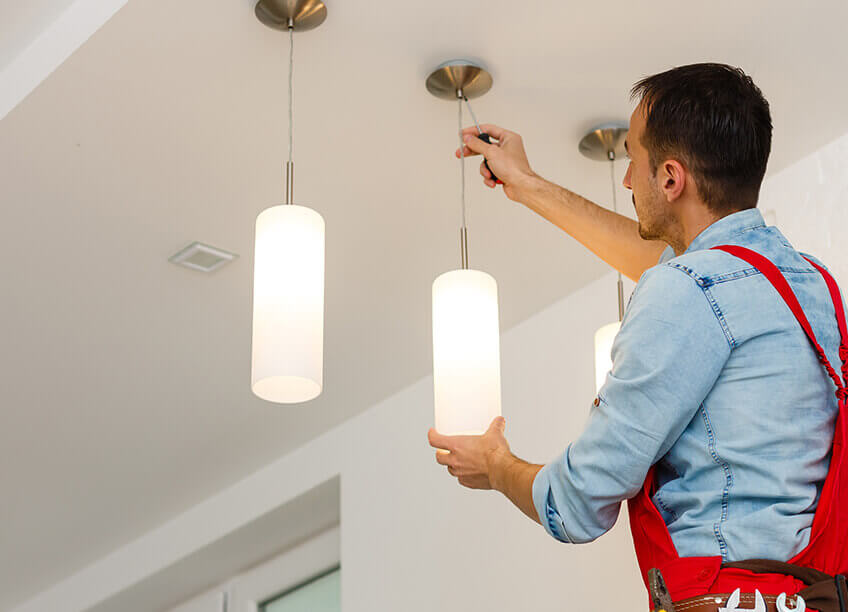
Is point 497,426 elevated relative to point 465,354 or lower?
lower

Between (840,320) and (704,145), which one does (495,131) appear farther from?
(840,320)

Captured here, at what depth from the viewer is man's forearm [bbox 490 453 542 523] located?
4.04 feet

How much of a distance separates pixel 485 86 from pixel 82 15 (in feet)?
2.28

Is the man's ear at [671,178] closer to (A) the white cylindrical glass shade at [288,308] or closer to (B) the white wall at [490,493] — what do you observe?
(A) the white cylindrical glass shade at [288,308]

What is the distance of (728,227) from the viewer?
1270mm

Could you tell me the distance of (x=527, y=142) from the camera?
2.29 m

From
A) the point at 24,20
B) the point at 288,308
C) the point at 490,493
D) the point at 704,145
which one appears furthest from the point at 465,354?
the point at 490,493

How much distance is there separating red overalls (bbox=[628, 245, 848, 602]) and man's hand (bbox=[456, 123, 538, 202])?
0.81 meters

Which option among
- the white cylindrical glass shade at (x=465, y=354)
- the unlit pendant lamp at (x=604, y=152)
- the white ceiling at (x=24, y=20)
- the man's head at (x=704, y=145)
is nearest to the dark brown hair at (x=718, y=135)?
the man's head at (x=704, y=145)

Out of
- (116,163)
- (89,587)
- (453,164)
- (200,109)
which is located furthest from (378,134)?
(89,587)

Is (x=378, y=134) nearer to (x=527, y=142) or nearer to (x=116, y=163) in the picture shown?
(x=527, y=142)

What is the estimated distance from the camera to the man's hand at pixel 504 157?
1.97 metres

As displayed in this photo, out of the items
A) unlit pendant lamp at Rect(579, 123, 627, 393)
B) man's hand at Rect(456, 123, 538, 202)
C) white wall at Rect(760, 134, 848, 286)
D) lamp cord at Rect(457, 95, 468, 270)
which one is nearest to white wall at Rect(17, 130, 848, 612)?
white wall at Rect(760, 134, 848, 286)

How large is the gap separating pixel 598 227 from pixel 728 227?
0.57 metres
